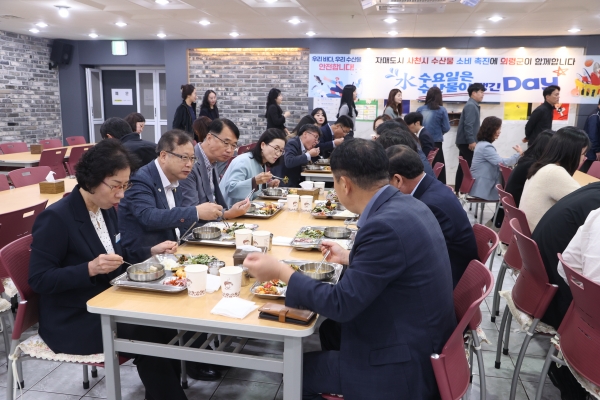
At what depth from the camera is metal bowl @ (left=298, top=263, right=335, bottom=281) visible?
74.4 inches

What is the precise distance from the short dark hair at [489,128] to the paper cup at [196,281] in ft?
14.9

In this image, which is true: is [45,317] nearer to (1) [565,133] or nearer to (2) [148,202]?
(2) [148,202]

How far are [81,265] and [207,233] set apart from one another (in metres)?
0.75

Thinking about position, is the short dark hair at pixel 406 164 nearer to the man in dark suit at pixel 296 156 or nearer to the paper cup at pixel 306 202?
the paper cup at pixel 306 202

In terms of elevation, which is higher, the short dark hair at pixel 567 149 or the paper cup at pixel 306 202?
the short dark hair at pixel 567 149

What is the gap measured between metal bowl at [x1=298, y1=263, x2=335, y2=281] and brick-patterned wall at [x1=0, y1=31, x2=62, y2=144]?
9.38 meters

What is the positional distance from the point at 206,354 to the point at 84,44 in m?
10.5

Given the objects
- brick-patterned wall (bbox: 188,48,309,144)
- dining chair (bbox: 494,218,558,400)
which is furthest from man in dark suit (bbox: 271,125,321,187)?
brick-patterned wall (bbox: 188,48,309,144)

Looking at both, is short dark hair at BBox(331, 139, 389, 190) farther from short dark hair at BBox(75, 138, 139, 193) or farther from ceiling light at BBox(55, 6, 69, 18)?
ceiling light at BBox(55, 6, 69, 18)

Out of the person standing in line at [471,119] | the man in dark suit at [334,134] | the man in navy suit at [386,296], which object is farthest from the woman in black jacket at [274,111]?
the man in navy suit at [386,296]

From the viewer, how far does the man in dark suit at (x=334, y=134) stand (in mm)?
6332

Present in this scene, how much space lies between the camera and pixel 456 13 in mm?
6477

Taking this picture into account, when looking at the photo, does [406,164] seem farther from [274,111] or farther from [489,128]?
[274,111]

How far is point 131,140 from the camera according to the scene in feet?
14.0
